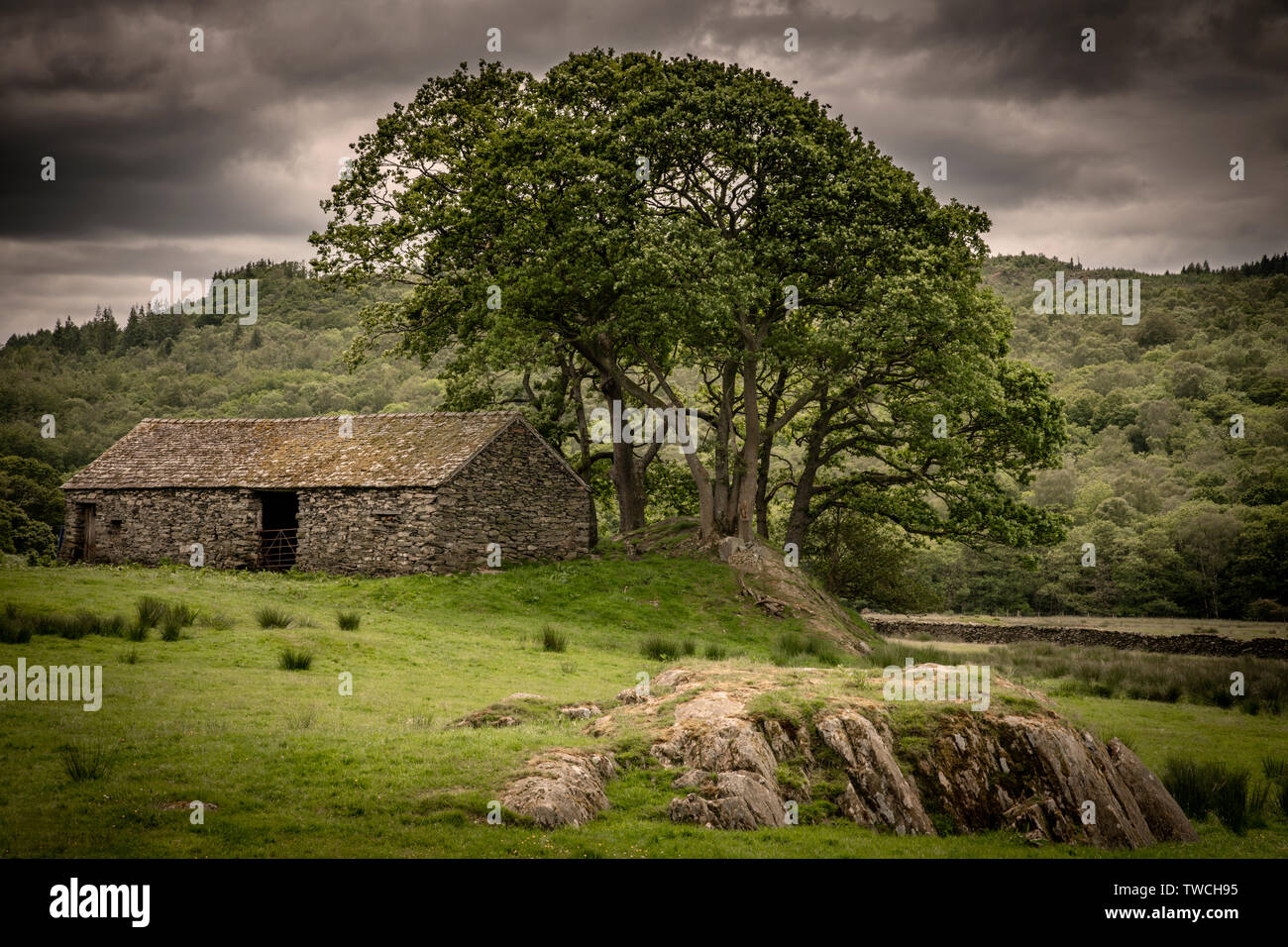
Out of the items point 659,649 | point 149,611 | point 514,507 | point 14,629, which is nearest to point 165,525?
point 514,507

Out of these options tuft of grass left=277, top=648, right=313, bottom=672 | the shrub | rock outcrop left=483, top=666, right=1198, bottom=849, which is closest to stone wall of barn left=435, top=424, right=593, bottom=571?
the shrub

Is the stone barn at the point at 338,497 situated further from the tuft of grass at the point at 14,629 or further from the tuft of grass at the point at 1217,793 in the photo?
the tuft of grass at the point at 1217,793

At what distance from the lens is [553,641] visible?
72.4ft

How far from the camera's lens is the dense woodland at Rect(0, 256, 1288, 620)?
147 ft

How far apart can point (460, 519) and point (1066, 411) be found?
34342mm

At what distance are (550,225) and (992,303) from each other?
16190 mm

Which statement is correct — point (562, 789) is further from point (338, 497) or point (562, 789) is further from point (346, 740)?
point (338, 497)

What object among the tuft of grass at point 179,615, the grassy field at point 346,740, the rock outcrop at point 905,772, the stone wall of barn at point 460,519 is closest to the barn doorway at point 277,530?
the stone wall of barn at point 460,519

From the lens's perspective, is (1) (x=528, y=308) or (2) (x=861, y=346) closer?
(2) (x=861, y=346)

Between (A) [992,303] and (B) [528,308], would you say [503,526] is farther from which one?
(A) [992,303]

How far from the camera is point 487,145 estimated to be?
100ft

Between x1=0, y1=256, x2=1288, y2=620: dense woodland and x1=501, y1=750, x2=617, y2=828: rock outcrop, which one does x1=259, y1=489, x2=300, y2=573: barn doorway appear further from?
x1=501, y1=750, x2=617, y2=828: rock outcrop

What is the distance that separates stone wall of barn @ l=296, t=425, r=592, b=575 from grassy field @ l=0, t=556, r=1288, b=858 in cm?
508

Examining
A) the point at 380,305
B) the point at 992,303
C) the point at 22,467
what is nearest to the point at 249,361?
the point at 22,467
